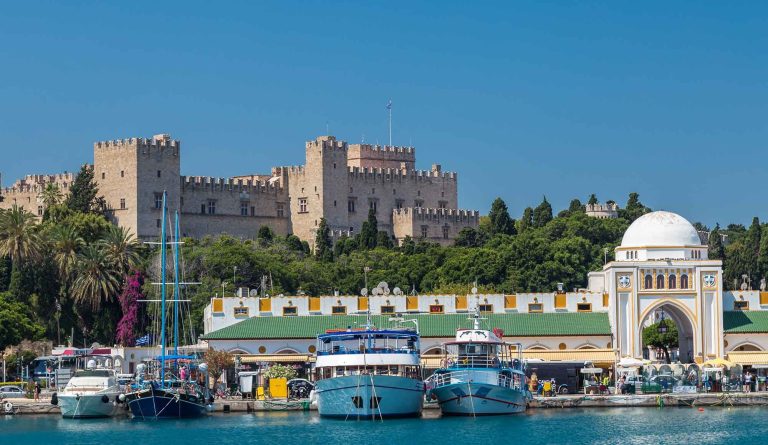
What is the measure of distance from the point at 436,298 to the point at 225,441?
1005 inches

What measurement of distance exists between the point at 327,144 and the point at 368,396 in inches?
3209

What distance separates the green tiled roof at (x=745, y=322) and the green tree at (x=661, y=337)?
6822mm

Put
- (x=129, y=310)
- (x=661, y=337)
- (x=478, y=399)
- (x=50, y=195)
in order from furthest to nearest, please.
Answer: (x=50, y=195) < (x=129, y=310) < (x=661, y=337) < (x=478, y=399)

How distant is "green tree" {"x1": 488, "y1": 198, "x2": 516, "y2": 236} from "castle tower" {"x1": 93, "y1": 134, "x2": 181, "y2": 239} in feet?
83.1

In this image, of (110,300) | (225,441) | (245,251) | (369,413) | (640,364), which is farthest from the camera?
(245,251)

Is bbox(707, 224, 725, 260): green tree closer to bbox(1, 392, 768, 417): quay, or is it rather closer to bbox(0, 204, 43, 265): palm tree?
bbox(0, 204, 43, 265): palm tree

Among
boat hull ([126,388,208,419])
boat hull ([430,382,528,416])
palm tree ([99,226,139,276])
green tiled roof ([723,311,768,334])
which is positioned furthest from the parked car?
green tiled roof ([723,311,768,334])

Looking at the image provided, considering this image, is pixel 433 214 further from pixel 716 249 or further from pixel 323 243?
pixel 716 249

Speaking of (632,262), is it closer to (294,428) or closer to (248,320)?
(248,320)

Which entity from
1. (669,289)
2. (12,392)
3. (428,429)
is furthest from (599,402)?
(12,392)

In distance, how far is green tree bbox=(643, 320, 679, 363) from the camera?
97688mm

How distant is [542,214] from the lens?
16175 cm

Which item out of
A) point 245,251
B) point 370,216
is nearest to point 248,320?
point 245,251

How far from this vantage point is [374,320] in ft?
294
